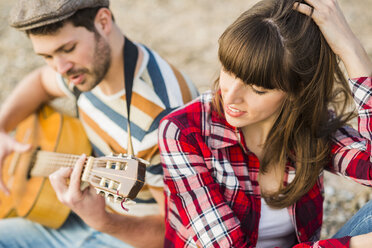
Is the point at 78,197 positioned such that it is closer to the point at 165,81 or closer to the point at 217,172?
the point at 217,172

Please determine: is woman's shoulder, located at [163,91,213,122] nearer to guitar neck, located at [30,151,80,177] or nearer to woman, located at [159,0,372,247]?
woman, located at [159,0,372,247]

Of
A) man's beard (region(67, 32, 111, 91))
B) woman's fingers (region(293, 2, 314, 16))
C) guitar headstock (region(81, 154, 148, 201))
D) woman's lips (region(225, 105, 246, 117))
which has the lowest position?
guitar headstock (region(81, 154, 148, 201))

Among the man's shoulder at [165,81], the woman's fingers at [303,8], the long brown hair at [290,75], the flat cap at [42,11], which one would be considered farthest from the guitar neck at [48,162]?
the woman's fingers at [303,8]

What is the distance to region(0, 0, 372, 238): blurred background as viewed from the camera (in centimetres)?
425

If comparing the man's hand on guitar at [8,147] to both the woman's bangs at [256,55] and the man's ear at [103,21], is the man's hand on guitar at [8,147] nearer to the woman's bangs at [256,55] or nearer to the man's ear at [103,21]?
the man's ear at [103,21]

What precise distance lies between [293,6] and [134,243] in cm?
130

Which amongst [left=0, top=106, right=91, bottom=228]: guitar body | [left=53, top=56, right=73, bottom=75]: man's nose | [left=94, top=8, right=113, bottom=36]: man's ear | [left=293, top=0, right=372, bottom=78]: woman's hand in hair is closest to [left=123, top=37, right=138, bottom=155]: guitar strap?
[left=94, top=8, right=113, bottom=36]: man's ear

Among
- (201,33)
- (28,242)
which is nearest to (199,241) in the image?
(28,242)

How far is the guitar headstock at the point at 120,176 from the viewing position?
143 centimetres

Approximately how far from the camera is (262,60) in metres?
1.33

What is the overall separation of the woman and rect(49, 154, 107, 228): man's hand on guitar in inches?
12.6

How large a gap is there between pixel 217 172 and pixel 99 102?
0.87m

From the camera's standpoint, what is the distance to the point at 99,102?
214 cm

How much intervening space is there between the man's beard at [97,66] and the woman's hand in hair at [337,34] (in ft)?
3.34
